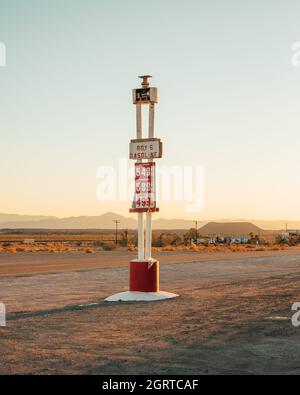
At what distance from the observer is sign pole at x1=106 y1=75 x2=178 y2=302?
1866 centimetres

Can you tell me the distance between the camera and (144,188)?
1875 centimetres

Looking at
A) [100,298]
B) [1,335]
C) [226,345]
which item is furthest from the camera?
[100,298]

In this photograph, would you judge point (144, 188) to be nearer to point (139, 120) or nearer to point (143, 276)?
point (139, 120)

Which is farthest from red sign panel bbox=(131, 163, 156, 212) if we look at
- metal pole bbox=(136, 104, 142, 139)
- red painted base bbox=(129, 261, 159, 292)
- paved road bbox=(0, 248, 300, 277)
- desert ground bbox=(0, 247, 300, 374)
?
paved road bbox=(0, 248, 300, 277)

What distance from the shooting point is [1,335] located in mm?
12750

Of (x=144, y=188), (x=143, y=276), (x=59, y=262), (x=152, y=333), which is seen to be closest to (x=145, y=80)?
Answer: (x=144, y=188)

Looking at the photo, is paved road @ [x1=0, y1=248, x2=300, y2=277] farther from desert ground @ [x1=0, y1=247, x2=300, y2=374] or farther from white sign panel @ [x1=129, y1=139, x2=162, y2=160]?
white sign panel @ [x1=129, y1=139, x2=162, y2=160]

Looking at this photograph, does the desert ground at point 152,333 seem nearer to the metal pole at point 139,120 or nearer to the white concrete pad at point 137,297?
the white concrete pad at point 137,297

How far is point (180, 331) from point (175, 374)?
152 inches

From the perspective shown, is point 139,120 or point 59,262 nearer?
point 139,120

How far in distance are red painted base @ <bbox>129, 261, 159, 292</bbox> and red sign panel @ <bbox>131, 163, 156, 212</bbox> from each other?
1.38 m

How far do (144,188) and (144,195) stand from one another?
17 centimetres
